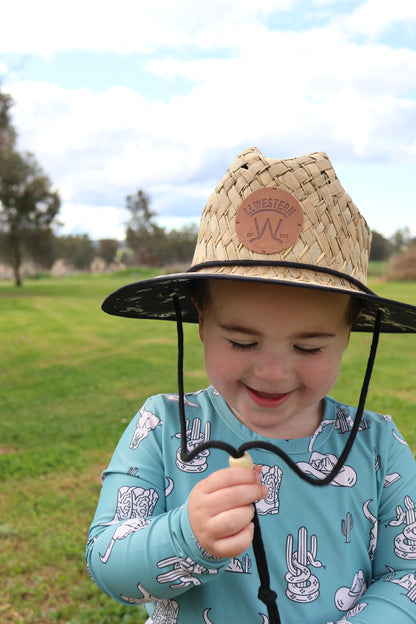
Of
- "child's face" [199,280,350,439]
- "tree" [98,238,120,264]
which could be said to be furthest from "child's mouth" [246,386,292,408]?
"tree" [98,238,120,264]

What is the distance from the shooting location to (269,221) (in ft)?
4.69

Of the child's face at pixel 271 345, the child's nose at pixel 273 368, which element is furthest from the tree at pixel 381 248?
the child's nose at pixel 273 368

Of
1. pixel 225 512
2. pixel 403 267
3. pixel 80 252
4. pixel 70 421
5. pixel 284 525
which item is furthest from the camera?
pixel 80 252

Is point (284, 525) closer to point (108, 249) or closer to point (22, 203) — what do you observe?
point (22, 203)

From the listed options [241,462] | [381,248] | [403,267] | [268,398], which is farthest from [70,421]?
[381,248]

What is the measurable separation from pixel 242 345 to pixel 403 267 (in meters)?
29.3

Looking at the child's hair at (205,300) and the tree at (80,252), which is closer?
the child's hair at (205,300)

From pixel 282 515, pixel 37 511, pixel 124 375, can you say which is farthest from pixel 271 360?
pixel 124 375

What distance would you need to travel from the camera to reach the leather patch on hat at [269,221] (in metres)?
1.42

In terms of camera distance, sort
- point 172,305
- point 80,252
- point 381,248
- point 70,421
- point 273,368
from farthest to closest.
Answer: point 80,252
point 381,248
point 70,421
point 172,305
point 273,368

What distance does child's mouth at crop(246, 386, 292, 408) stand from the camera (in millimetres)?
1483

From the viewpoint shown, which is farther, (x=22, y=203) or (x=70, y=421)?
(x=22, y=203)

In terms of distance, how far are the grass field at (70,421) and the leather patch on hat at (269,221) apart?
229 centimetres

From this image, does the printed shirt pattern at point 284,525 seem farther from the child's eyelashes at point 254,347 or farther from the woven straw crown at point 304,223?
the woven straw crown at point 304,223
